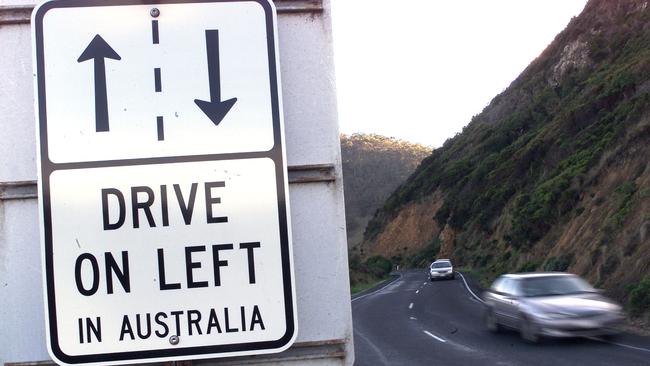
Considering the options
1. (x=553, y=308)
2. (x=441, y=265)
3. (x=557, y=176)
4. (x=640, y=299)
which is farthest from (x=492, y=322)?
(x=557, y=176)

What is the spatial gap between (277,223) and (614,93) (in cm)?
4253

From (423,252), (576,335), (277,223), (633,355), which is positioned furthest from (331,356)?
(423,252)

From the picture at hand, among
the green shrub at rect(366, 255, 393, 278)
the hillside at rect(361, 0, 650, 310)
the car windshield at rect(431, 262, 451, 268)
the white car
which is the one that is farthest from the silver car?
the green shrub at rect(366, 255, 393, 278)

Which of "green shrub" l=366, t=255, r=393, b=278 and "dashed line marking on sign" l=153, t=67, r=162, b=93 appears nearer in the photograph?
"dashed line marking on sign" l=153, t=67, r=162, b=93

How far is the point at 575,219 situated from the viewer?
35.0 metres

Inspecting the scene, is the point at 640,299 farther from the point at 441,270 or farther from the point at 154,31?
the point at 441,270

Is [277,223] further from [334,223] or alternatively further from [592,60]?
[592,60]

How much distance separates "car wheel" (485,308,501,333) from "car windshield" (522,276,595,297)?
57.5 inches

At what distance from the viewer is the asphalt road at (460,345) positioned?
13.2 m

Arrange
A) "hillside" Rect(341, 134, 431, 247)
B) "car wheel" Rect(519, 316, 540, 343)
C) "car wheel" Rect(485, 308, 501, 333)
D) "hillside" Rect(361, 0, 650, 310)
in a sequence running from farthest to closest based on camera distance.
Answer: "hillside" Rect(341, 134, 431, 247) → "hillside" Rect(361, 0, 650, 310) → "car wheel" Rect(485, 308, 501, 333) → "car wheel" Rect(519, 316, 540, 343)

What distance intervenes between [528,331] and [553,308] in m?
0.83

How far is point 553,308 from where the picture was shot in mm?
14898

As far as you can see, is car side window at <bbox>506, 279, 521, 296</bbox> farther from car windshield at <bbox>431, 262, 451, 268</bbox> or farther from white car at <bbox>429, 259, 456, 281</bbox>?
car windshield at <bbox>431, 262, 451, 268</bbox>

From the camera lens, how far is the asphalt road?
13156mm
